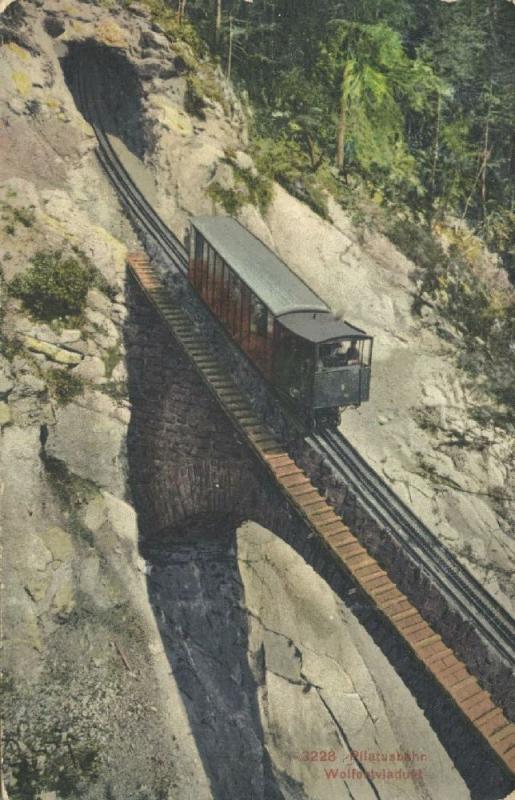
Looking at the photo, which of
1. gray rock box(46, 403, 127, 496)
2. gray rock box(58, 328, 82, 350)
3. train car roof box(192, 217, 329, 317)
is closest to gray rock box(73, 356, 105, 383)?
gray rock box(58, 328, 82, 350)

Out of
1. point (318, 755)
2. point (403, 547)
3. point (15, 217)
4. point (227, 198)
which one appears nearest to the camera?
point (403, 547)

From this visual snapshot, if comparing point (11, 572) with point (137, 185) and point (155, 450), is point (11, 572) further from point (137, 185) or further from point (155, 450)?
point (137, 185)

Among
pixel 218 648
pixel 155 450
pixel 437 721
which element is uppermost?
pixel 155 450

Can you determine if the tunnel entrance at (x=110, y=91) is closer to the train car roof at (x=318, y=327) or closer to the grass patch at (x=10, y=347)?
the grass patch at (x=10, y=347)

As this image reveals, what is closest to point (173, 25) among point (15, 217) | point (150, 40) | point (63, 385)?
point (150, 40)

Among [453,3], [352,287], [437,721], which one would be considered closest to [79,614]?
[437,721]

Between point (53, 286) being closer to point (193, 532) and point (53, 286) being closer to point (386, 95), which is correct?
point (193, 532)

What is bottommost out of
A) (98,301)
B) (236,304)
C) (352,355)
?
(352,355)
